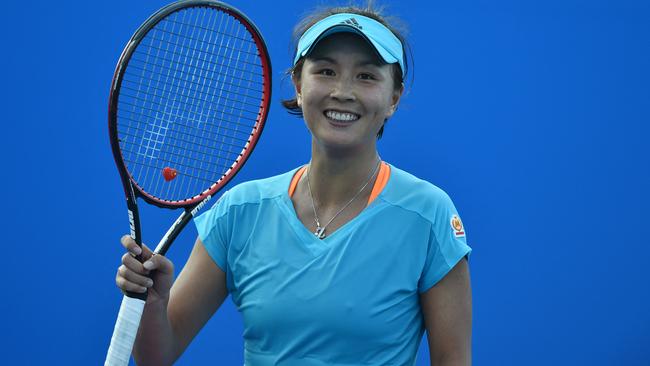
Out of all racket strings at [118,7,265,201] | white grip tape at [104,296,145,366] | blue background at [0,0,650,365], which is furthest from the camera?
blue background at [0,0,650,365]

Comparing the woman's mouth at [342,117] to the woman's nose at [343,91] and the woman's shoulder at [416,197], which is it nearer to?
the woman's nose at [343,91]

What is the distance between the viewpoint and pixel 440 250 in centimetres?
150

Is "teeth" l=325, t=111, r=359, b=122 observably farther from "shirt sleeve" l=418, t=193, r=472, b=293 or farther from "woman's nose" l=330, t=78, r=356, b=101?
"shirt sleeve" l=418, t=193, r=472, b=293

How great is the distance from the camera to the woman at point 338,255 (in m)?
1.48

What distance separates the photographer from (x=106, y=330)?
2756 millimetres

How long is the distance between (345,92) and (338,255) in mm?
264

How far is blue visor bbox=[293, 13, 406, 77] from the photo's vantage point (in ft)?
4.89

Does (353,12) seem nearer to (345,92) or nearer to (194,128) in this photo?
(345,92)

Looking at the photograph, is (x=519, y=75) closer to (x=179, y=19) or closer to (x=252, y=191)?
(x=179, y=19)

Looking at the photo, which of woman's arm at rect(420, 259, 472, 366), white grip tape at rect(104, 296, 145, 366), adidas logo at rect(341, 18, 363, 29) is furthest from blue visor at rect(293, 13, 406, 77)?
white grip tape at rect(104, 296, 145, 366)

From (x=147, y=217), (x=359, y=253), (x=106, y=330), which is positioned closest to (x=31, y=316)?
(x=106, y=330)

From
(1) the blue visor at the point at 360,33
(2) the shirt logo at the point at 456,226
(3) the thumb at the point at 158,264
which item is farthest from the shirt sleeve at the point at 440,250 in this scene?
(3) the thumb at the point at 158,264

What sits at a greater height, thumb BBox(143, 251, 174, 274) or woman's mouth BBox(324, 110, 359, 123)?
woman's mouth BBox(324, 110, 359, 123)

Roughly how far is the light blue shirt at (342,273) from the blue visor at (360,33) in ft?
0.70
